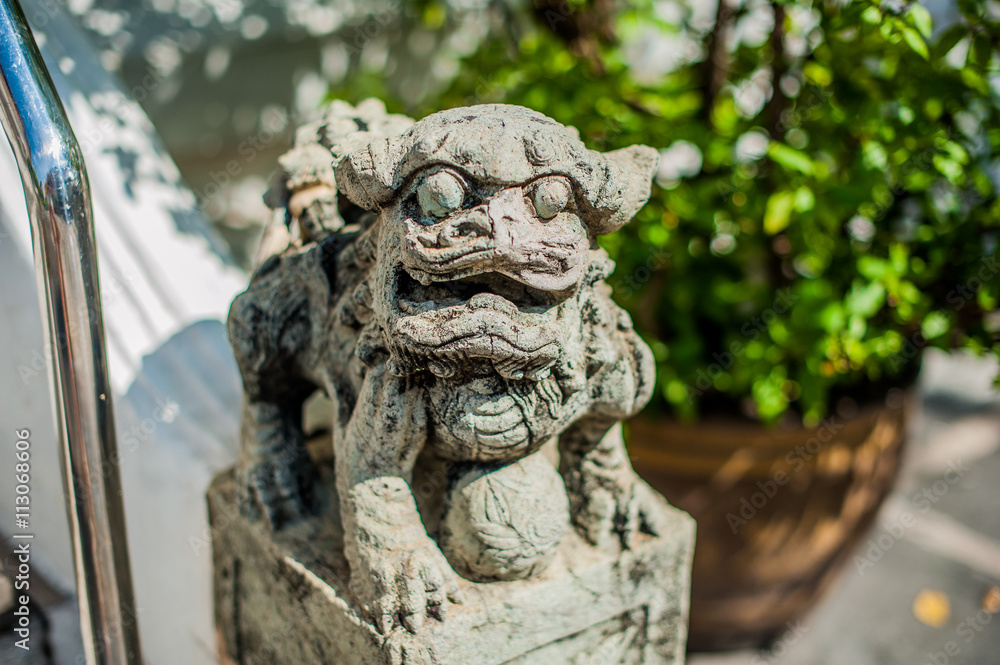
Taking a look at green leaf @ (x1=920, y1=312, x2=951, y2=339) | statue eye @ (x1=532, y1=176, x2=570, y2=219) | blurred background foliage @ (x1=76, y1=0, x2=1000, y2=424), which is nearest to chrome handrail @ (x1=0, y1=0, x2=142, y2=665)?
statue eye @ (x1=532, y1=176, x2=570, y2=219)

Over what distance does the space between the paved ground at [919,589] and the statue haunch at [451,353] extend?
1.22 meters

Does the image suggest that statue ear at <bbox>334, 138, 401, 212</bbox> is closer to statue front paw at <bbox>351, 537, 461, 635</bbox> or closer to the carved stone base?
statue front paw at <bbox>351, 537, 461, 635</bbox>

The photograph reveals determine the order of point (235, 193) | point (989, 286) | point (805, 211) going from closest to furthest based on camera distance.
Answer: point (805, 211), point (989, 286), point (235, 193)

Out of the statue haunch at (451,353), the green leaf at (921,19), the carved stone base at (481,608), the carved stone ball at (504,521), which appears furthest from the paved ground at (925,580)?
the green leaf at (921,19)

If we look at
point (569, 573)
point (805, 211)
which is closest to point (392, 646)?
point (569, 573)

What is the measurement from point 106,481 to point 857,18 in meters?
1.85

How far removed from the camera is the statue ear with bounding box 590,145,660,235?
1174 mm

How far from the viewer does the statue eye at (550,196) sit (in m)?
1.12

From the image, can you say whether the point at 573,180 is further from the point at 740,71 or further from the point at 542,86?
the point at 740,71

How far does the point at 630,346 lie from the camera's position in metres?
1.42

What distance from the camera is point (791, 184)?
2.11 m

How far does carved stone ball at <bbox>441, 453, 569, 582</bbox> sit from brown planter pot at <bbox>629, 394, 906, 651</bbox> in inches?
45.1

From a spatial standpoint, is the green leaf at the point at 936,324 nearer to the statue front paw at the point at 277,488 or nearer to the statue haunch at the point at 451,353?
the statue haunch at the point at 451,353

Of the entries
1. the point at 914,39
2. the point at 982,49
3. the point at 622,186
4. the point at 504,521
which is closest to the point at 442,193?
the point at 622,186
